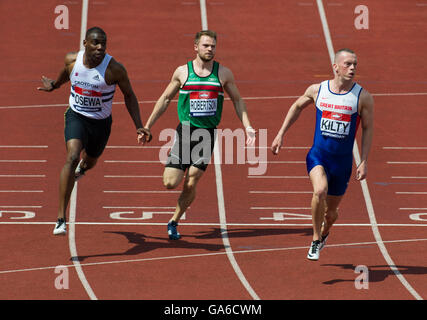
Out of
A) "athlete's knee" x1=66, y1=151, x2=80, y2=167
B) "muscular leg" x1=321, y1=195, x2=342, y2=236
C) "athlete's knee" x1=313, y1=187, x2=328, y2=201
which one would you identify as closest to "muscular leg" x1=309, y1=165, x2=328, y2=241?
"athlete's knee" x1=313, y1=187, x2=328, y2=201

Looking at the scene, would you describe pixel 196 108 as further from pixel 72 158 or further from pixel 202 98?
pixel 72 158

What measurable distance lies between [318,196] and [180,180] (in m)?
2.13

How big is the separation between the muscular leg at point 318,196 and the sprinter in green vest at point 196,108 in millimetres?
1360

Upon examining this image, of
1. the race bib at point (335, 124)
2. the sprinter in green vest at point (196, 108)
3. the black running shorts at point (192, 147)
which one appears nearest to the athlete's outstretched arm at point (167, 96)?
the sprinter in green vest at point (196, 108)

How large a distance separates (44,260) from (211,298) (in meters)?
2.26

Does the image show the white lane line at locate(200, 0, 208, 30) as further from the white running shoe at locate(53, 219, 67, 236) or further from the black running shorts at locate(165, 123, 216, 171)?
the white running shoe at locate(53, 219, 67, 236)

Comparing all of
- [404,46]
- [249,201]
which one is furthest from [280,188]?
[404,46]

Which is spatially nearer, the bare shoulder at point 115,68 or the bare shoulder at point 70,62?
the bare shoulder at point 115,68

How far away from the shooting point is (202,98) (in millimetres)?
12648

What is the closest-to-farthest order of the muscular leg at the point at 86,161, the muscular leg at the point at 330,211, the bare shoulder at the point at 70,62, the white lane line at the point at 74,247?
1. the white lane line at the point at 74,247
2. the muscular leg at the point at 330,211
3. the bare shoulder at the point at 70,62
4. the muscular leg at the point at 86,161

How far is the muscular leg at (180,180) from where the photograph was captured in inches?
501

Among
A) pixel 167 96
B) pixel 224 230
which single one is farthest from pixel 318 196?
pixel 224 230

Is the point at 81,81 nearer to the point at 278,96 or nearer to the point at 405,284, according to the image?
the point at 405,284

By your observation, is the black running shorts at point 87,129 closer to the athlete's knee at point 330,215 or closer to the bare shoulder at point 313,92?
the bare shoulder at point 313,92
